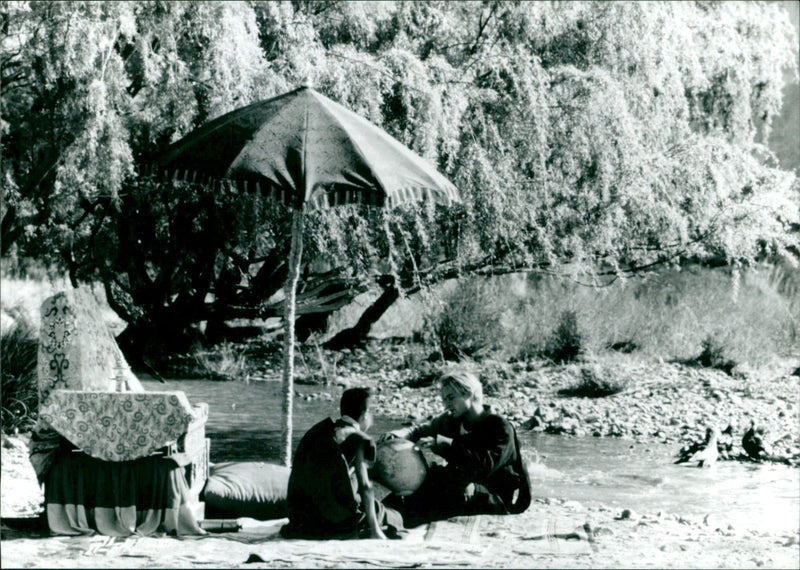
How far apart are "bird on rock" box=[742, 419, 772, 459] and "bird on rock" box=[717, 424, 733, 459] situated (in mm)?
177

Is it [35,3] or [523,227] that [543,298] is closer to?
[523,227]

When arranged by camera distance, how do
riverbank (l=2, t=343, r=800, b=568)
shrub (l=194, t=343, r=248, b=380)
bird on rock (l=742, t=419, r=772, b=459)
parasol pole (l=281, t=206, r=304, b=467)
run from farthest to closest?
1. shrub (l=194, t=343, r=248, b=380)
2. bird on rock (l=742, t=419, r=772, b=459)
3. parasol pole (l=281, t=206, r=304, b=467)
4. riverbank (l=2, t=343, r=800, b=568)

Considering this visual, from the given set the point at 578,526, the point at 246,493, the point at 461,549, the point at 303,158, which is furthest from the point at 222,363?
the point at 461,549

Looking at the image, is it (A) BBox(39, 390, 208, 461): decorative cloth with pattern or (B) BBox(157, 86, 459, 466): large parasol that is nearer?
(A) BBox(39, 390, 208, 461): decorative cloth with pattern

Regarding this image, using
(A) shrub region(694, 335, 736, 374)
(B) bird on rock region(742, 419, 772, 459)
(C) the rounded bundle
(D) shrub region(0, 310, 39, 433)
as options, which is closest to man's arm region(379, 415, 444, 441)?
(C) the rounded bundle

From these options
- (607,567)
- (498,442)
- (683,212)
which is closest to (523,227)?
(683,212)

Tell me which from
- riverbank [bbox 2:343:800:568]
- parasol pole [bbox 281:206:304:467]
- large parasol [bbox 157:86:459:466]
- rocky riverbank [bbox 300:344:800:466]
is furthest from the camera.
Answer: rocky riverbank [bbox 300:344:800:466]

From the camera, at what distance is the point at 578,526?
751 centimetres

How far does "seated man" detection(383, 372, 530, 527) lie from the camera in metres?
7.45

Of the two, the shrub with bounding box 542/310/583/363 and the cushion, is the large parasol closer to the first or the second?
the cushion

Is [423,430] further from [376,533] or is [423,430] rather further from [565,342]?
[565,342]

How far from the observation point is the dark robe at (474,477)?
24.4 feet

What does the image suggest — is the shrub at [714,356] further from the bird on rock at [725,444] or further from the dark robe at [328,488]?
the dark robe at [328,488]

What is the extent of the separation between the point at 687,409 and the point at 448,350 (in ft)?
18.3
